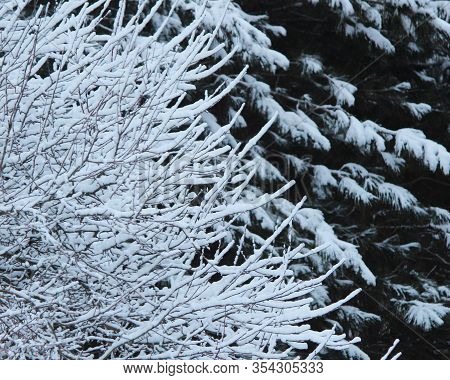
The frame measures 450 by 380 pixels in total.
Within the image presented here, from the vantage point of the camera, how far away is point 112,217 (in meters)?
4.16

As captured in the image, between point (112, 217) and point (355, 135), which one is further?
point (355, 135)

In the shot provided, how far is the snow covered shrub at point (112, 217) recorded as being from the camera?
4238 mm

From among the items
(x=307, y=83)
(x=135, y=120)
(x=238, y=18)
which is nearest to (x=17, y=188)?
(x=135, y=120)

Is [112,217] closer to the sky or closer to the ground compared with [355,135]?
closer to the sky

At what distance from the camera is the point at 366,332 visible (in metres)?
9.41

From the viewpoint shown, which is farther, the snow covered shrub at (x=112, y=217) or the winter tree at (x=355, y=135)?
the winter tree at (x=355, y=135)

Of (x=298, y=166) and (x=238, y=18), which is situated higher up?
(x=238, y=18)

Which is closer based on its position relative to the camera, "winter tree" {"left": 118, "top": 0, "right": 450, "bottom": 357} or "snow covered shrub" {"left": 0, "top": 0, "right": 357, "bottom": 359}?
"snow covered shrub" {"left": 0, "top": 0, "right": 357, "bottom": 359}

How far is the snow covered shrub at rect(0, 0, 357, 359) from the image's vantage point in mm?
4238

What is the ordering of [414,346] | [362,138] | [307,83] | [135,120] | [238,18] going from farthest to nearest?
[414,346], [307,83], [362,138], [238,18], [135,120]

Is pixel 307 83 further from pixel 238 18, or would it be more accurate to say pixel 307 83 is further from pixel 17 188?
pixel 17 188

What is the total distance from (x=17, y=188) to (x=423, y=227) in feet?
21.4

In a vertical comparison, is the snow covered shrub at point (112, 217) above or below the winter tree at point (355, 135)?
above

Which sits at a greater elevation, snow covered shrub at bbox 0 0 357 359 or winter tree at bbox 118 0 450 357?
snow covered shrub at bbox 0 0 357 359
